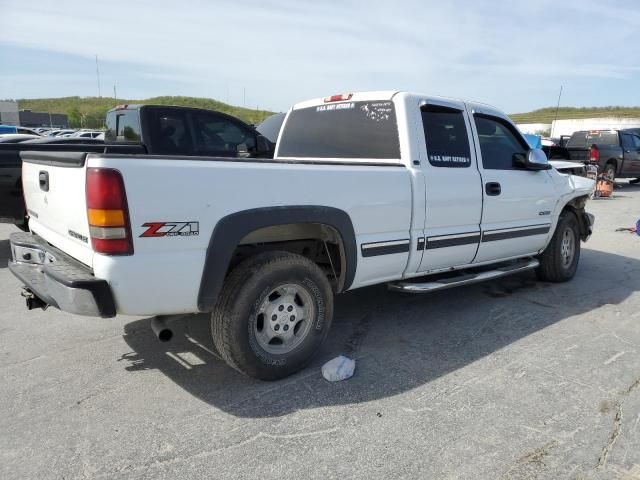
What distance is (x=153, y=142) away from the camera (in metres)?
6.85

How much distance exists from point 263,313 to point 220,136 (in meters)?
4.72

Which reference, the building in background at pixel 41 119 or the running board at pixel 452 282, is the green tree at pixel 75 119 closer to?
the building in background at pixel 41 119

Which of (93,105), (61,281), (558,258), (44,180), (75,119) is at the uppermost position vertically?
(93,105)

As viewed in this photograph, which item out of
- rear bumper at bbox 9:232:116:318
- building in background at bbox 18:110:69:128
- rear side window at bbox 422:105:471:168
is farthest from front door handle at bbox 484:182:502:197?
building in background at bbox 18:110:69:128

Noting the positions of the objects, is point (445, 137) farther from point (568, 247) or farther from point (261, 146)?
point (261, 146)

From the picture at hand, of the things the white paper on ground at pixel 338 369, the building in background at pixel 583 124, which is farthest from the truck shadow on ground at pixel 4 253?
the building in background at pixel 583 124

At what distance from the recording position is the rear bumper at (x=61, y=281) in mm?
2652

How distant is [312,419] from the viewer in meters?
2.90

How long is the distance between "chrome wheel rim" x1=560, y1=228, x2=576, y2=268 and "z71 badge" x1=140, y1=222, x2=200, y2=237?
4447mm

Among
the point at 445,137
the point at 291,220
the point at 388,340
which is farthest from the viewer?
the point at 445,137

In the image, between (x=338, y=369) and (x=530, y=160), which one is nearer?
(x=338, y=369)

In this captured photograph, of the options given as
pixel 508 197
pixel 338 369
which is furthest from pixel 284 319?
pixel 508 197

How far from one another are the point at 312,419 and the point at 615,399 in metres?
1.91

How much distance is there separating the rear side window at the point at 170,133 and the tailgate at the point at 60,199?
3276 millimetres
